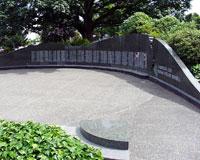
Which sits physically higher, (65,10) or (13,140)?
(65,10)

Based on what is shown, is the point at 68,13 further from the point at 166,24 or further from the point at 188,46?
the point at 188,46

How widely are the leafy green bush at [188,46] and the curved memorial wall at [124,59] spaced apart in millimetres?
334

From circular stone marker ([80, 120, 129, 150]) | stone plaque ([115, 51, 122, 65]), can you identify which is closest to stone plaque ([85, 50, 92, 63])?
stone plaque ([115, 51, 122, 65])

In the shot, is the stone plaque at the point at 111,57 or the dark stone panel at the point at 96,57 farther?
the dark stone panel at the point at 96,57

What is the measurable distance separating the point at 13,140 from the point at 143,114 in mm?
4889

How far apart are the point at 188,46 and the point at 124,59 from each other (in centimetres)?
482

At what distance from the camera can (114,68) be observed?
16.3 m

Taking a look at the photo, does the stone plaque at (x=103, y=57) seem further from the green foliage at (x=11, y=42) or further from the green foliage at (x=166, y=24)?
the green foliage at (x=11, y=42)

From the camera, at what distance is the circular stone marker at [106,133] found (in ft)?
16.9

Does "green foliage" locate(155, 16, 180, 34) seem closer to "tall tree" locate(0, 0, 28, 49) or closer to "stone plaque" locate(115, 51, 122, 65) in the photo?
"stone plaque" locate(115, 51, 122, 65)

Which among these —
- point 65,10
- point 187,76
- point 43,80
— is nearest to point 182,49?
point 187,76

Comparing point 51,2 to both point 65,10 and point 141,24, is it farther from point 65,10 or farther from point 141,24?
point 141,24

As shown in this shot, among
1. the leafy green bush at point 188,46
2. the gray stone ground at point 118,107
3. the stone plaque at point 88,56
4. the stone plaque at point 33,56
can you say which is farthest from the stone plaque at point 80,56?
the leafy green bush at point 188,46

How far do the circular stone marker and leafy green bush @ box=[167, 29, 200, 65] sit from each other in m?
6.19
